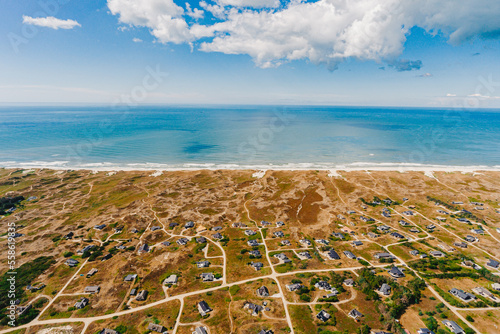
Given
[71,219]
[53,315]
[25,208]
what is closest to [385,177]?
[53,315]

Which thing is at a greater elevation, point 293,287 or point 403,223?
point 403,223

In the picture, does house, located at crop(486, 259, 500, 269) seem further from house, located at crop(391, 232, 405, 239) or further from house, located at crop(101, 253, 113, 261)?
house, located at crop(101, 253, 113, 261)

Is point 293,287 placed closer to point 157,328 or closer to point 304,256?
point 304,256

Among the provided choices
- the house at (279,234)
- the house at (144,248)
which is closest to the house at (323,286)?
the house at (279,234)

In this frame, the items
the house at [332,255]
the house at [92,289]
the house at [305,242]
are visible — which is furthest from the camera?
the house at [305,242]

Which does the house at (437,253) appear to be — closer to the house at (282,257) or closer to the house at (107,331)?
the house at (282,257)

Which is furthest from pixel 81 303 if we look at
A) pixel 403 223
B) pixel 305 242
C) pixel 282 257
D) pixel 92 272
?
pixel 403 223
